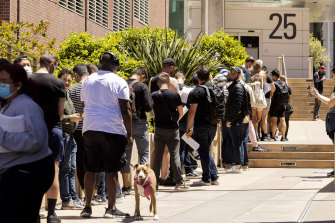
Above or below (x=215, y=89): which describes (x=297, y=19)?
above

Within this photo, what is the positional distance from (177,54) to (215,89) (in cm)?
724

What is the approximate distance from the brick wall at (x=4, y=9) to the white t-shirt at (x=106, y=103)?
1156 centimetres

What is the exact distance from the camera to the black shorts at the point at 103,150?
29.4 feet

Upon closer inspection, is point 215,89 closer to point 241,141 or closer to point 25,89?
point 241,141

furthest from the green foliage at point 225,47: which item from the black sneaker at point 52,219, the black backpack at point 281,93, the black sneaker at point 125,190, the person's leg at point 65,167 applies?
the black sneaker at point 52,219

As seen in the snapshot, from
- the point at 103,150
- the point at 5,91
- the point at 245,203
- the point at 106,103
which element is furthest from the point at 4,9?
the point at 5,91

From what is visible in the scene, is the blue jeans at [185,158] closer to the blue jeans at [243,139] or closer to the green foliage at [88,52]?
the blue jeans at [243,139]

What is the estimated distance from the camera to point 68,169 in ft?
32.2

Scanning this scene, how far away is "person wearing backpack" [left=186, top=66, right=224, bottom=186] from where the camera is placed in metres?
12.7

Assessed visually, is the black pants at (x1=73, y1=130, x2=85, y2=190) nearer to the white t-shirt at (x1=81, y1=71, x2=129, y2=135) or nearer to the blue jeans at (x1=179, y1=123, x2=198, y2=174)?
the white t-shirt at (x1=81, y1=71, x2=129, y2=135)

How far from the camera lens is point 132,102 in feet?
36.4

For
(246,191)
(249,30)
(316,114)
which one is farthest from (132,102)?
(249,30)

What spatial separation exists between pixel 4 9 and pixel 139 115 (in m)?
9.88

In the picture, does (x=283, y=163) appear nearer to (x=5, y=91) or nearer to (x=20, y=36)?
(x=20, y=36)
